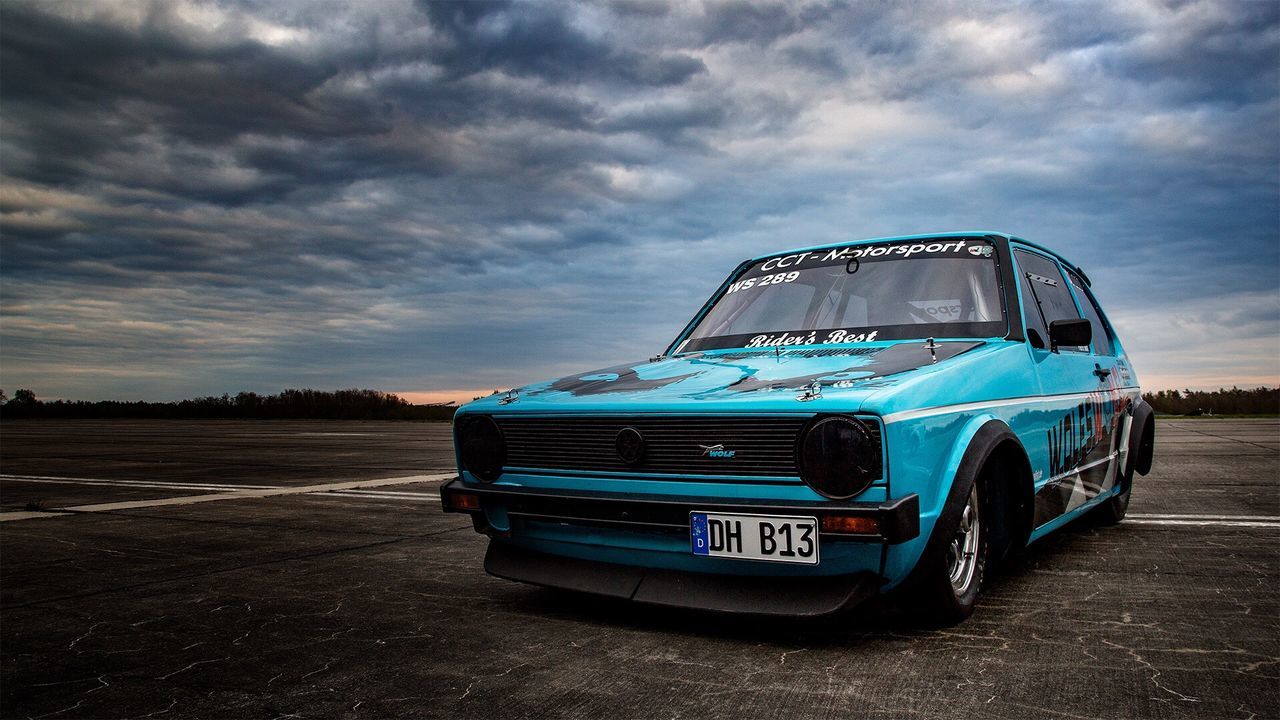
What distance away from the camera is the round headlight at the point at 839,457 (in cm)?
273

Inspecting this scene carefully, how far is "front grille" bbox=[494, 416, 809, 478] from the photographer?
113 inches

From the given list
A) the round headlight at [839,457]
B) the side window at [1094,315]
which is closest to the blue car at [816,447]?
the round headlight at [839,457]

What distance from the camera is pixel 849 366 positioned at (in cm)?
333

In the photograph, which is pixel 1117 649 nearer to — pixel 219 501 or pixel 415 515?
pixel 415 515

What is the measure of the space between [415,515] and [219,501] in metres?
2.20

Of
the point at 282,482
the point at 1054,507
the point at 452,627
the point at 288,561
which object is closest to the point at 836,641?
the point at 452,627

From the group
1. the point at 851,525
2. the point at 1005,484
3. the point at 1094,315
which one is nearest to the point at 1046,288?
the point at 1094,315

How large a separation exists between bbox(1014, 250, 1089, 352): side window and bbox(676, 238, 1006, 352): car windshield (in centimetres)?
30

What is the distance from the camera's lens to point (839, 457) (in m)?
2.76

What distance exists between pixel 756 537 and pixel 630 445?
572mm

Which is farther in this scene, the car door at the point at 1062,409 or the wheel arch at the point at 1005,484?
the car door at the point at 1062,409

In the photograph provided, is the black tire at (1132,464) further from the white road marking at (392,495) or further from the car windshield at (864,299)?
the white road marking at (392,495)

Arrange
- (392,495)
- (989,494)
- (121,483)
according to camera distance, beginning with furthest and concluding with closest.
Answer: (121,483), (392,495), (989,494)

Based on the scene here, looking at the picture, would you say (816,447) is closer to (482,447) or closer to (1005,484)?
(1005,484)
